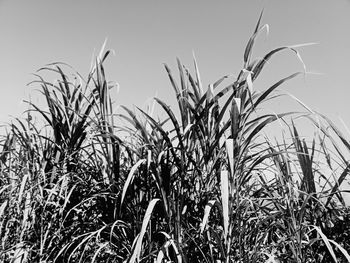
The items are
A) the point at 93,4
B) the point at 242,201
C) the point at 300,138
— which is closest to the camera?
the point at 242,201

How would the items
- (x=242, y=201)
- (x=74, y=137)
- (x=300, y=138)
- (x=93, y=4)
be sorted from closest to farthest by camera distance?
1. (x=242, y=201)
2. (x=300, y=138)
3. (x=74, y=137)
4. (x=93, y=4)

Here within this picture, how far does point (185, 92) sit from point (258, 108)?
11.1 inches

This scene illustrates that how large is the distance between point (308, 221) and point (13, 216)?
1188mm

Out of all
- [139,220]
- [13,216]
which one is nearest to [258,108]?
[139,220]

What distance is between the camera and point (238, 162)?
3.85 ft

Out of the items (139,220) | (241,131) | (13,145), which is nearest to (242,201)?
(241,131)

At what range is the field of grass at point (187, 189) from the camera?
1.14 metres

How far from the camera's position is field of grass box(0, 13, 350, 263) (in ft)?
3.75

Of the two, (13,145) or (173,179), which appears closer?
(173,179)

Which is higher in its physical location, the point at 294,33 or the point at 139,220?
the point at 294,33

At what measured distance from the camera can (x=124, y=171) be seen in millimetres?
1468

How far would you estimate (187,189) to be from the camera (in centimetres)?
128

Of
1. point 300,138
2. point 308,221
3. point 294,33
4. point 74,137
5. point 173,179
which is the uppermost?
point 294,33

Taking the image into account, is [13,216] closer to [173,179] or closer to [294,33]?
[173,179]
